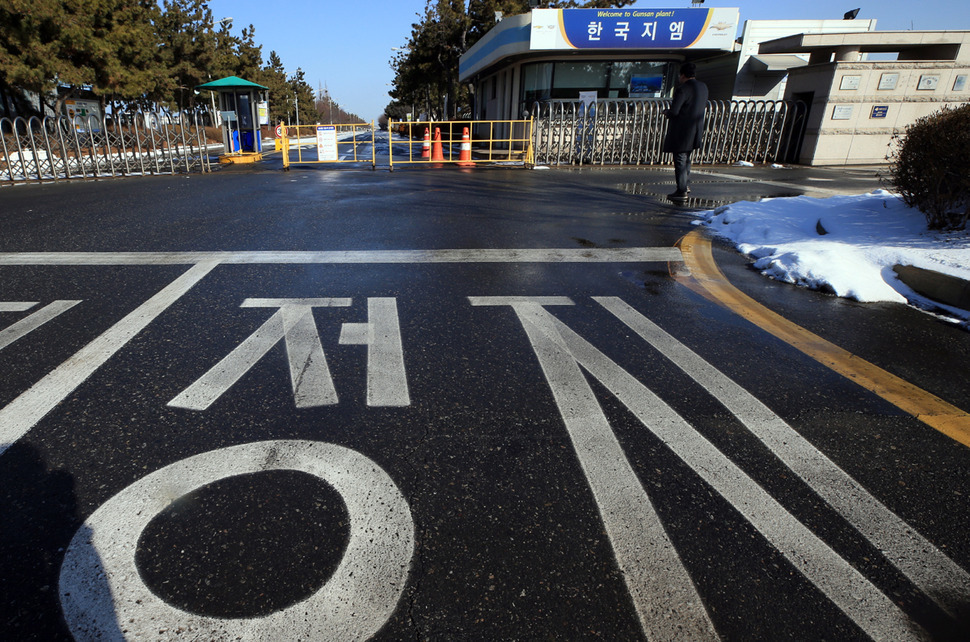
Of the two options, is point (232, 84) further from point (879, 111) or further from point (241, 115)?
point (879, 111)

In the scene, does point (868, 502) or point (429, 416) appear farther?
point (429, 416)

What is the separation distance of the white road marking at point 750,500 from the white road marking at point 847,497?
0.19 meters

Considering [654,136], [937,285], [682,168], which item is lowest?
[937,285]

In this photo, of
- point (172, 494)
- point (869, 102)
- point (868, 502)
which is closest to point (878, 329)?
point (868, 502)

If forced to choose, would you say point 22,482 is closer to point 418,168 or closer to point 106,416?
point 106,416

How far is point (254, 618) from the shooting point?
160 centimetres

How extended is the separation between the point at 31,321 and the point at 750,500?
464 centimetres

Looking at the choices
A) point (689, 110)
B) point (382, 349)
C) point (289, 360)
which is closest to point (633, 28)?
point (689, 110)

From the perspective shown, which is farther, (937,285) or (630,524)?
(937,285)

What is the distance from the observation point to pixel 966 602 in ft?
5.57

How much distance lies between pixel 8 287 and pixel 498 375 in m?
4.45

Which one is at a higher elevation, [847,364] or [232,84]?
[232,84]

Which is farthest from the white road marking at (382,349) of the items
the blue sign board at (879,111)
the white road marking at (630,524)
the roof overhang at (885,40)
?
the roof overhang at (885,40)

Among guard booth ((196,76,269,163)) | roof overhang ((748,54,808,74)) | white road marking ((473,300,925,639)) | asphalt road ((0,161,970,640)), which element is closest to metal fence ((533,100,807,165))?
roof overhang ((748,54,808,74))
